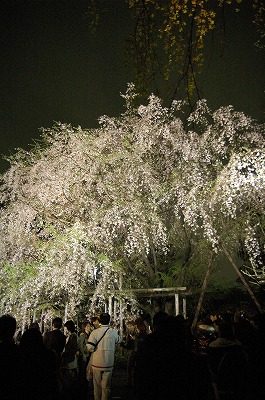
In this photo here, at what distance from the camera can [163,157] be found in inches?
527

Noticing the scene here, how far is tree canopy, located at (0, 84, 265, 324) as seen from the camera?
36.1 ft

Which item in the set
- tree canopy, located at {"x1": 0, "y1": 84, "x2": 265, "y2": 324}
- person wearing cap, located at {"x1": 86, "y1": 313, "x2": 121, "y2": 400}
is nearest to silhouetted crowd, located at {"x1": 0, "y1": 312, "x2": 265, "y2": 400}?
person wearing cap, located at {"x1": 86, "y1": 313, "x2": 121, "y2": 400}

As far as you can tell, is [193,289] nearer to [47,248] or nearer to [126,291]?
[126,291]

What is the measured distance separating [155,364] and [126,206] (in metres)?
9.14

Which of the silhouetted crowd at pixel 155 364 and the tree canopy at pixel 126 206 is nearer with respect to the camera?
the silhouetted crowd at pixel 155 364

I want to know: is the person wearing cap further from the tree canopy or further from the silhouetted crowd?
the tree canopy

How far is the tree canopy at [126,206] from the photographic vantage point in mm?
10992

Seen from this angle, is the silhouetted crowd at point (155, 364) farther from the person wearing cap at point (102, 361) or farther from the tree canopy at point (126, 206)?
the tree canopy at point (126, 206)

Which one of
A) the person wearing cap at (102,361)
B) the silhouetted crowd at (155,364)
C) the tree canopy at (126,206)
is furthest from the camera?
the tree canopy at (126,206)

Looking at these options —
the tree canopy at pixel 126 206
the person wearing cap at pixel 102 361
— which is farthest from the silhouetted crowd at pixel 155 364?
the tree canopy at pixel 126 206

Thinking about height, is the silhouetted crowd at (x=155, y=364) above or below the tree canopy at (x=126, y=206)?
below

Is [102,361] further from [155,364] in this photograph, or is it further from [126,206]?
[126,206]

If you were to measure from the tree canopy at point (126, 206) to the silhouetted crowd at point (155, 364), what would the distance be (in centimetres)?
556

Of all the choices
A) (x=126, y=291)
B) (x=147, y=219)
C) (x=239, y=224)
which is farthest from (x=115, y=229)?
(x=239, y=224)
